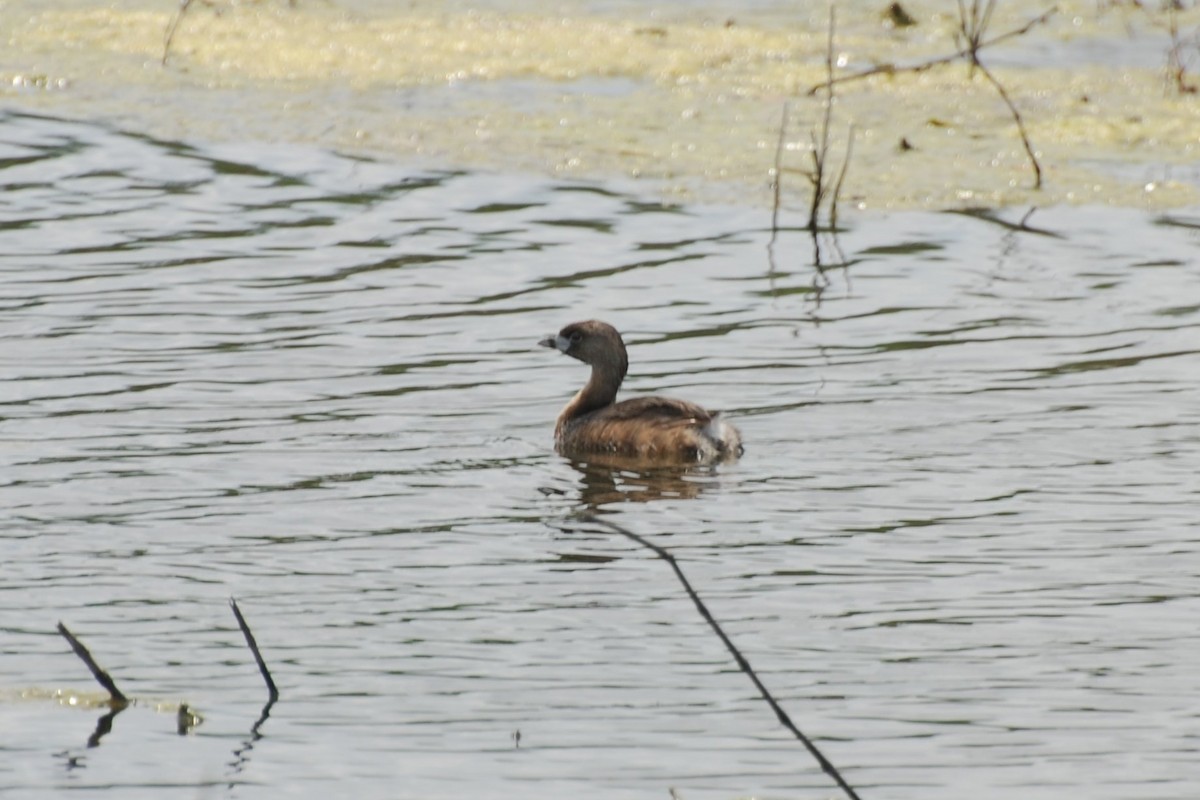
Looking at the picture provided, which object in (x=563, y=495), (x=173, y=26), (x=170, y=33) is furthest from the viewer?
(x=173, y=26)

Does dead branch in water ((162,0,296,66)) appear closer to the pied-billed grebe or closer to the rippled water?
the rippled water

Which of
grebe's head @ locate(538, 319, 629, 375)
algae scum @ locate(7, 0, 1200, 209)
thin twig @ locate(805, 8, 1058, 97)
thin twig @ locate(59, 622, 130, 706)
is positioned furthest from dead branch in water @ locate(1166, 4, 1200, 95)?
thin twig @ locate(59, 622, 130, 706)

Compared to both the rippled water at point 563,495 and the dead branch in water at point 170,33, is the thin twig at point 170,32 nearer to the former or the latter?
the dead branch in water at point 170,33

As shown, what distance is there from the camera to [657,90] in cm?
1736

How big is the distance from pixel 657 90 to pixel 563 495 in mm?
8434

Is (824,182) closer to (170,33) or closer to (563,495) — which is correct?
(563,495)

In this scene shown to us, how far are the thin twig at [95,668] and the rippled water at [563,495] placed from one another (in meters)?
0.10

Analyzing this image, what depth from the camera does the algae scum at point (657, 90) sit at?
1543cm

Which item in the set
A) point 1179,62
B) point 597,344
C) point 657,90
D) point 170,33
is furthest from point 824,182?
point 170,33

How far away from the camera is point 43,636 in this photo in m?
7.19

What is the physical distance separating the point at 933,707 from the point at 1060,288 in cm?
650

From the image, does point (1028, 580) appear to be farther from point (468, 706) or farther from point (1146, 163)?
point (1146, 163)

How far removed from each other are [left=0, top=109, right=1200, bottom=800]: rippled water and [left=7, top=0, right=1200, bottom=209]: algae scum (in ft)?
2.43

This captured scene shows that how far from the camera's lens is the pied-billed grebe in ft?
31.6
